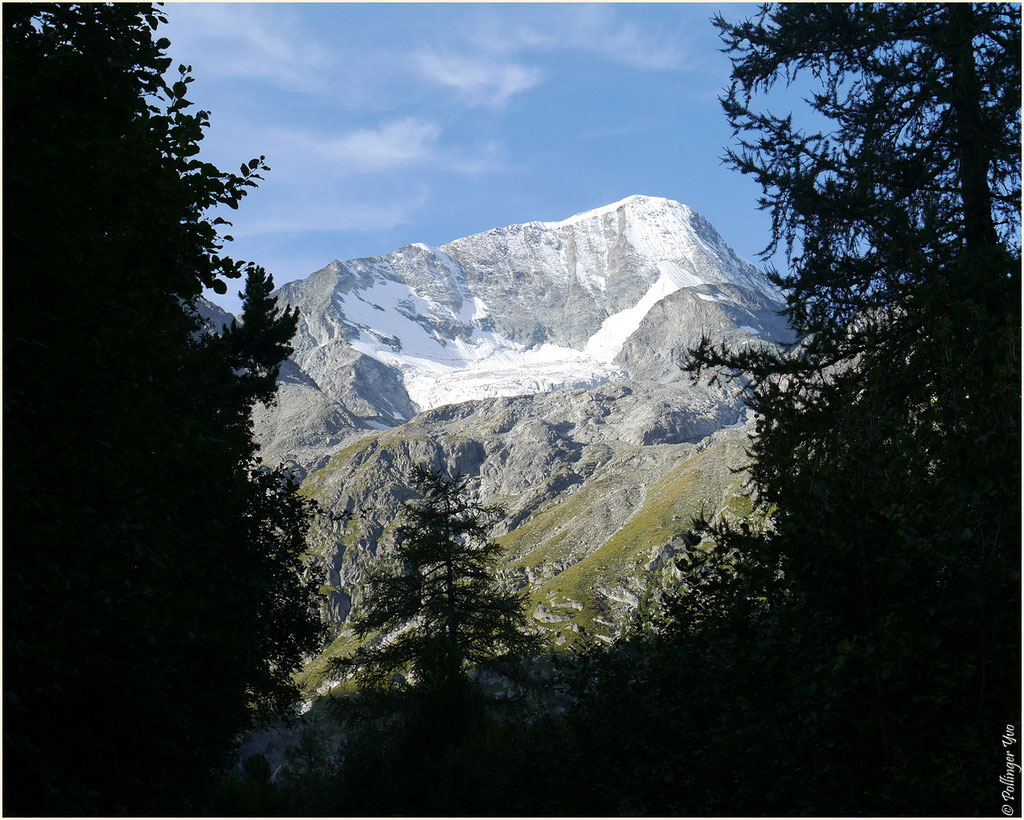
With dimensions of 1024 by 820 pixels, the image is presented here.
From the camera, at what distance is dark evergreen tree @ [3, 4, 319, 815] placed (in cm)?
543

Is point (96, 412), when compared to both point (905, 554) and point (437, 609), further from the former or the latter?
point (437, 609)

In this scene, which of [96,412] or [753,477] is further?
[753,477]

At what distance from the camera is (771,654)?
20.3 feet

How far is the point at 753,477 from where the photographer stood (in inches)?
398

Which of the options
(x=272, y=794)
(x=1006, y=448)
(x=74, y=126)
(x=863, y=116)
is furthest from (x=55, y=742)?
(x=272, y=794)

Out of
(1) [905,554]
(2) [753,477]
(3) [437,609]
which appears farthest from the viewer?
(3) [437,609]

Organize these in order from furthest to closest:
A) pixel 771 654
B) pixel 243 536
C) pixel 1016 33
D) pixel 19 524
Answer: pixel 243 536
pixel 1016 33
pixel 771 654
pixel 19 524

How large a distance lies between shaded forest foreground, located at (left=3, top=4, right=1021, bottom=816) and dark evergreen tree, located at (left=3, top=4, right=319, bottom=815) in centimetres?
4

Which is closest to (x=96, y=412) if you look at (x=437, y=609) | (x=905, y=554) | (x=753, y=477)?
(x=905, y=554)

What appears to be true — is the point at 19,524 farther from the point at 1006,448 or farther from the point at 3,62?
the point at 1006,448

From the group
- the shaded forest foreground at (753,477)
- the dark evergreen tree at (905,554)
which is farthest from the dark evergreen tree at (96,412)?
the dark evergreen tree at (905,554)

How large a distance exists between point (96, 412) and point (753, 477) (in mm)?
7819

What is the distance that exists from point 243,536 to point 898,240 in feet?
45.2

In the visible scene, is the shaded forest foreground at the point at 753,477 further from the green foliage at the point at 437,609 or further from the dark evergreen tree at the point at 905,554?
the green foliage at the point at 437,609
